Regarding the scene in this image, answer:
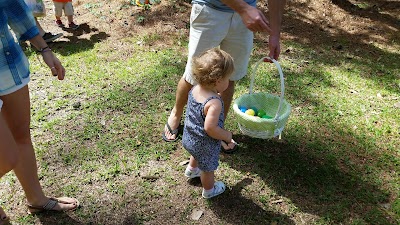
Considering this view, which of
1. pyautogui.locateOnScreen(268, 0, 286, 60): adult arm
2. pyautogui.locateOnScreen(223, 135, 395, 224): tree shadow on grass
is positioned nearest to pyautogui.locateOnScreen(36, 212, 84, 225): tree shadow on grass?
pyautogui.locateOnScreen(223, 135, 395, 224): tree shadow on grass

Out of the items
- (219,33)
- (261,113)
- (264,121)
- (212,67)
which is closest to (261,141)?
(261,113)

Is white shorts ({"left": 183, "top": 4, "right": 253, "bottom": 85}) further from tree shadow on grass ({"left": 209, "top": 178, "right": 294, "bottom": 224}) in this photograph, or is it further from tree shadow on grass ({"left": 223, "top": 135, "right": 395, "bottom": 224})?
tree shadow on grass ({"left": 209, "top": 178, "right": 294, "bottom": 224})

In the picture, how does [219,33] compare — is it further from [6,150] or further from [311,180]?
[6,150]

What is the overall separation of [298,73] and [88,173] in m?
2.62

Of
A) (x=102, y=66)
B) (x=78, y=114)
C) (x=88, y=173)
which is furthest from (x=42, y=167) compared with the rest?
(x=102, y=66)

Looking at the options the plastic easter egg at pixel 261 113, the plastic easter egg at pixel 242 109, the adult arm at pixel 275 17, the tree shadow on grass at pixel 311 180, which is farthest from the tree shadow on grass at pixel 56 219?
the adult arm at pixel 275 17

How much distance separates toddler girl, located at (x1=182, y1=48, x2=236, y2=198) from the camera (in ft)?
7.27

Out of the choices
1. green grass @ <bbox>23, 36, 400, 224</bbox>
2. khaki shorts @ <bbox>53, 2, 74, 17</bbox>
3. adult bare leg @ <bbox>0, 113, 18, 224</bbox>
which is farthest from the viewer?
khaki shorts @ <bbox>53, 2, 74, 17</bbox>

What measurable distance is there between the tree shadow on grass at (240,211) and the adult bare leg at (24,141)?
0.99 metres

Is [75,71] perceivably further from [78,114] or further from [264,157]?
[264,157]

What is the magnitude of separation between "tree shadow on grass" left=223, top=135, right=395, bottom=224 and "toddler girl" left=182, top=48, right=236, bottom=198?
24.8 inches

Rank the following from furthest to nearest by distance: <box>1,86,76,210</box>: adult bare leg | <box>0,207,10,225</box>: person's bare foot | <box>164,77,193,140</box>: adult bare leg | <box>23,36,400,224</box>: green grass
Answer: <box>164,77,193,140</box>: adult bare leg → <box>23,36,400,224</box>: green grass → <box>0,207,10,225</box>: person's bare foot → <box>1,86,76,210</box>: adult bare leg

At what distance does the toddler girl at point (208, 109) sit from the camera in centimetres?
221

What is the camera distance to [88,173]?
A: 115 inches
